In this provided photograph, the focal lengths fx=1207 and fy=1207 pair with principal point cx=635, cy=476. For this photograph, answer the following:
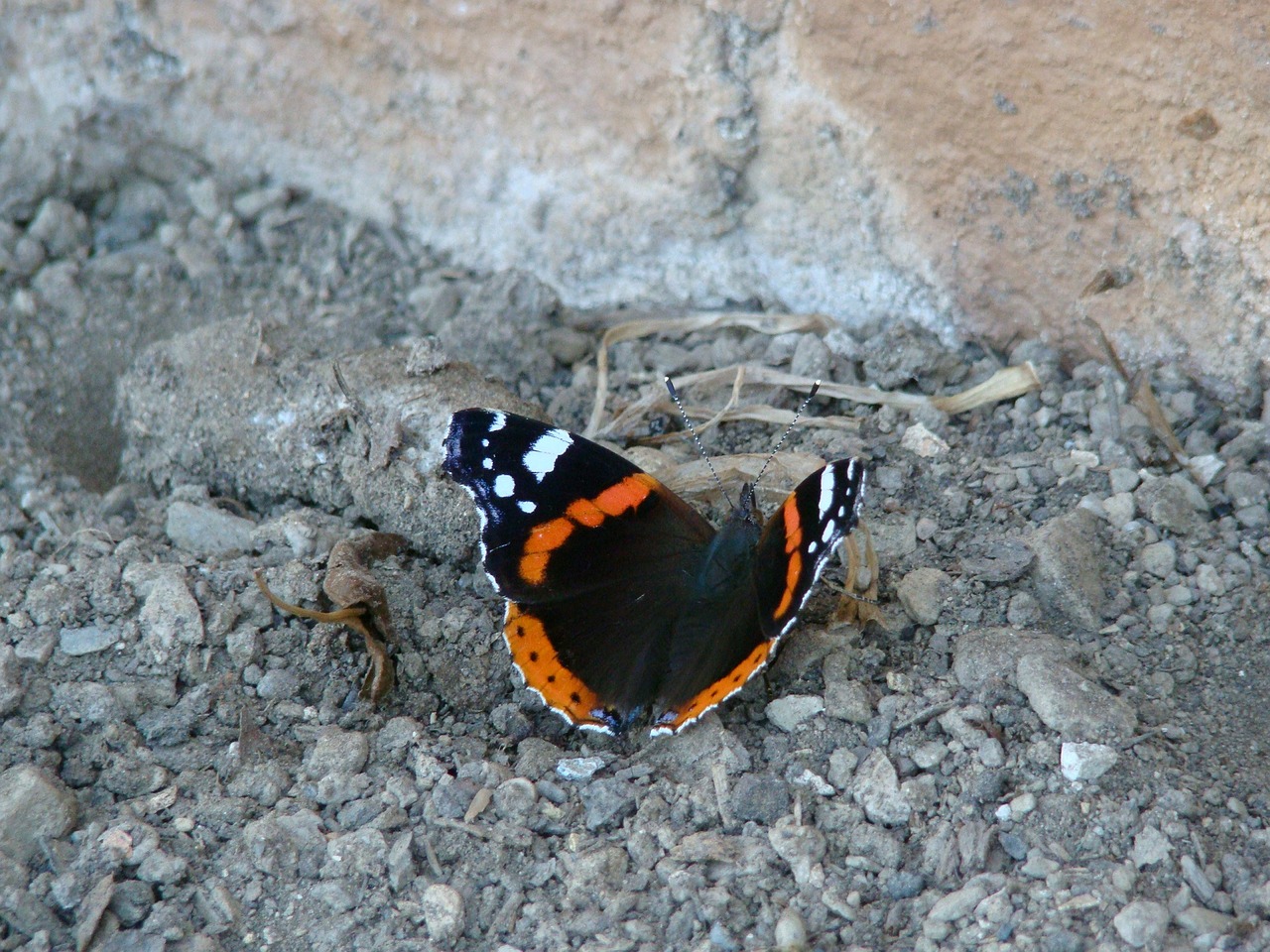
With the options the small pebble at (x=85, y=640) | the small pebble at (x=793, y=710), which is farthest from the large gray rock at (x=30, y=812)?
the small pebble at (x=793, y=710)

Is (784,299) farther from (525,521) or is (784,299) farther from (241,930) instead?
(241,930)

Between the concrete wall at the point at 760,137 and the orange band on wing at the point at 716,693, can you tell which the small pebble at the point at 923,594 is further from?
the concrete wall at the point at 760,137

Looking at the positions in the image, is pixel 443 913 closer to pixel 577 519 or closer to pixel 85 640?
pixel 577 519

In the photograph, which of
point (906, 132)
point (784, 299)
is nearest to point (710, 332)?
point (784, 299)

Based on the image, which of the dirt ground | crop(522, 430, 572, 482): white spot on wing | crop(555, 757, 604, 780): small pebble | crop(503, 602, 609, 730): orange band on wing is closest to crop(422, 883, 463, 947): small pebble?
the dirt ground

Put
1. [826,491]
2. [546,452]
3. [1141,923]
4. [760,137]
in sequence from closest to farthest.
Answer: [1141,923]
[826,491]
[546,452]
[760,137]


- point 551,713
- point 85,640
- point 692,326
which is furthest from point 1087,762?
point 85,640
